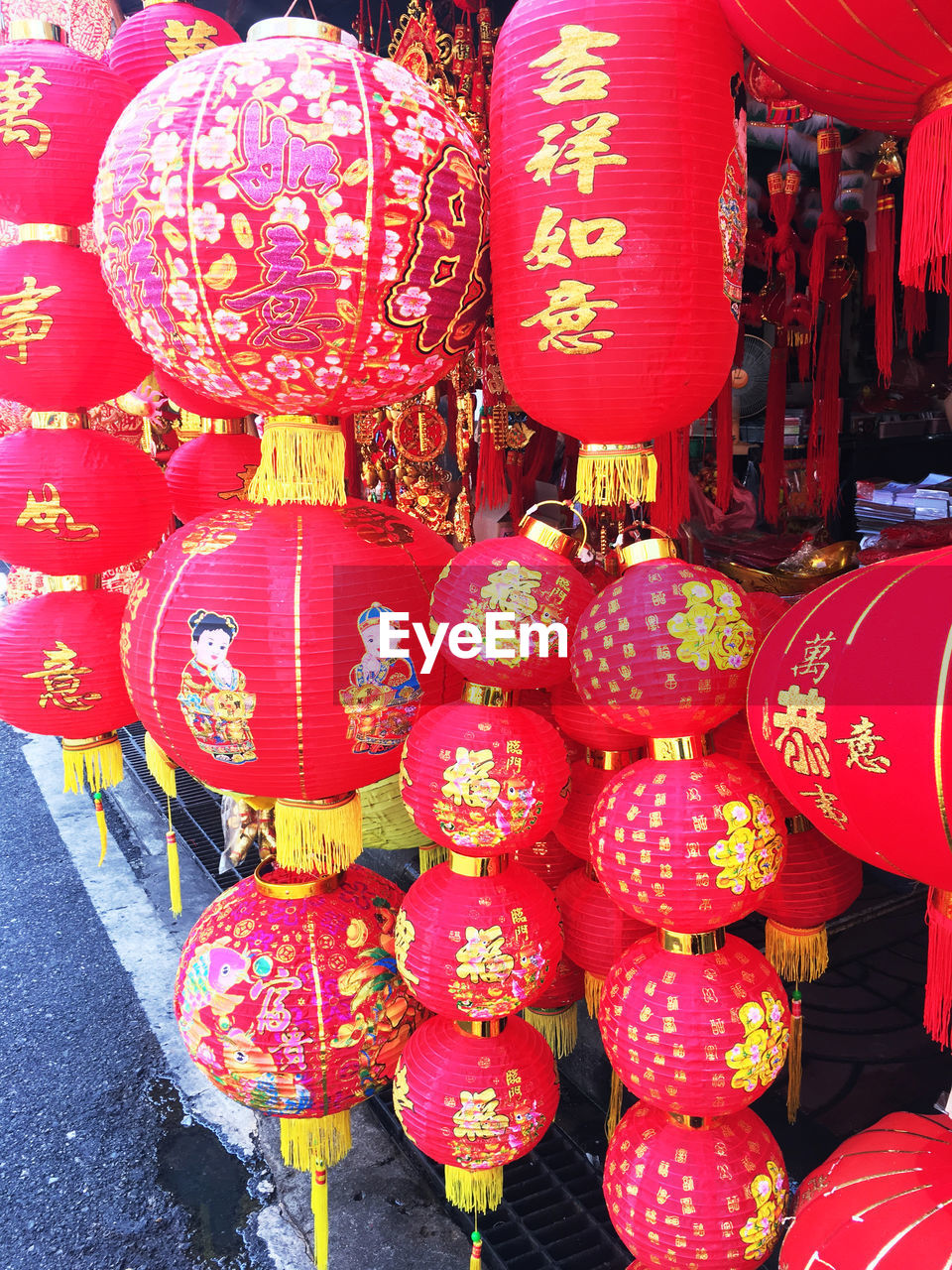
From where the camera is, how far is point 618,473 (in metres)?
1.35

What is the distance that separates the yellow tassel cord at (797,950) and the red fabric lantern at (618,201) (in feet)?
3.24

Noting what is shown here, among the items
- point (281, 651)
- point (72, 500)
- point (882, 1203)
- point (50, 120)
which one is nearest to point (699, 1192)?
point (882, 1203)

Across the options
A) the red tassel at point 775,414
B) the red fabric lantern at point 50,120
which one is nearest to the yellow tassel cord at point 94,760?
the red fabric lantern at point 50,120

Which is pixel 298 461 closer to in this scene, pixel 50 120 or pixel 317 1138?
pixel 50 120

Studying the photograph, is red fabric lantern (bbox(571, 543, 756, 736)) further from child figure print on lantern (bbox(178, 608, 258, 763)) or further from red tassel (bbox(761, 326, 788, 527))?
red tassel (bbox(761, 326, 788, 527))

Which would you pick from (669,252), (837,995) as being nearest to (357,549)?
(669,252)

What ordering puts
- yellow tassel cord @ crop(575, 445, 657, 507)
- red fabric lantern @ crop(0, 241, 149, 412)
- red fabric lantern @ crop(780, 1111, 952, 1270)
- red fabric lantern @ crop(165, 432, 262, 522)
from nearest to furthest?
1. red fabric lantern @ crop(780, 1111, 952, 1270)
2. yellow tassel cord @ crop(575, 445, 657, 507)
3. red fabric lantern @ crop(0, 241, 149, 412)
4. red fabric lantern @ crop(165, 432, 262, 522)

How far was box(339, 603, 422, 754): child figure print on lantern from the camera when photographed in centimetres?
154

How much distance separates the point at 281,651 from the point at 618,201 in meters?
0.89

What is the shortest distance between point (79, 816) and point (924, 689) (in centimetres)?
508

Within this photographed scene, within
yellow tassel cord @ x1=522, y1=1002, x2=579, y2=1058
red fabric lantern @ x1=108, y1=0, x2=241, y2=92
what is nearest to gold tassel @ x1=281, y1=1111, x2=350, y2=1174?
yellow tassel cord @ x1=522, y1=1002, x2=579, y2=1058

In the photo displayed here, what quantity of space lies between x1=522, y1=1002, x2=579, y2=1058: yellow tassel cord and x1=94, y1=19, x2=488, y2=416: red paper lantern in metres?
1.42

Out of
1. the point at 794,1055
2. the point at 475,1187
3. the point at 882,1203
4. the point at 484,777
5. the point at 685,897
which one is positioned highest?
the point at 484,777

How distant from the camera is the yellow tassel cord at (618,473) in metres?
1.35
